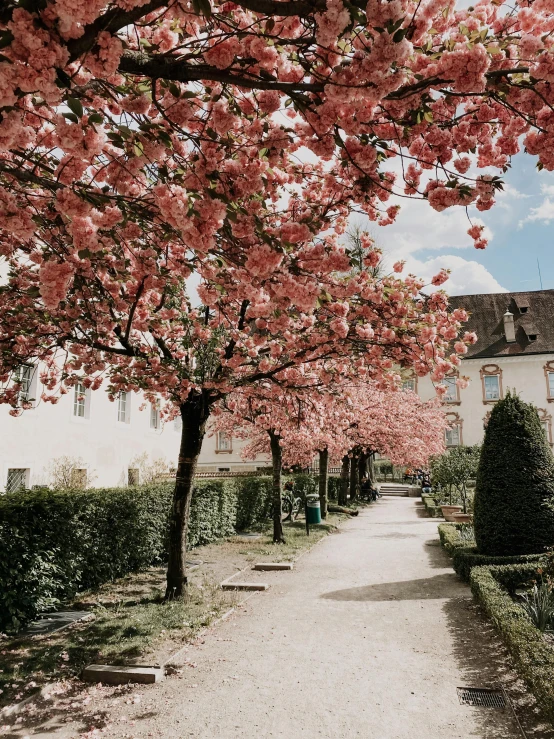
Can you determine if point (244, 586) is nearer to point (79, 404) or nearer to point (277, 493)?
point (277, 493)

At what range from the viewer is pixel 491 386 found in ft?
135

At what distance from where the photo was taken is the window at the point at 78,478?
16.3m

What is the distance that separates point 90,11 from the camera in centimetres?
234

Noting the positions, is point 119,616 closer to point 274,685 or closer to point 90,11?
point 274,685

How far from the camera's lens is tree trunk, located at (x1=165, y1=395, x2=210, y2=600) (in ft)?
27.8

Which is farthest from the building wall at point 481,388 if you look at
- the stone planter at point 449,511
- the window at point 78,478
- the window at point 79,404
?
the window at point 78,478

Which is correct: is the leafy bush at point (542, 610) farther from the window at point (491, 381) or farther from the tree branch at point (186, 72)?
the window at point (491, 381)

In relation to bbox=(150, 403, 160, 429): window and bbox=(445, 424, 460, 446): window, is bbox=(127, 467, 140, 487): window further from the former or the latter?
bbox=(445, 424, 460, 446): window

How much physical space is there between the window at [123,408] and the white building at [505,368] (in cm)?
2481

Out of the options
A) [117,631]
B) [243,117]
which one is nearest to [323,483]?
[117,631]

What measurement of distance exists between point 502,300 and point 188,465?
42.4m

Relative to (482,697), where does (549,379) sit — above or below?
above

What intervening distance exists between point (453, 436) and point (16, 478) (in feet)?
112

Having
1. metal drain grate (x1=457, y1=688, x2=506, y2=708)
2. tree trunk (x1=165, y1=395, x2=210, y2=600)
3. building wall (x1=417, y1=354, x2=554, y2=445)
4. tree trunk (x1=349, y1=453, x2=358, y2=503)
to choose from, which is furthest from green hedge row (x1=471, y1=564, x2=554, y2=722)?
building wall (x1=417, y1=354, x2=554, y2=445)
